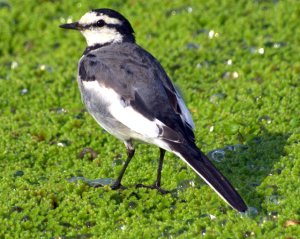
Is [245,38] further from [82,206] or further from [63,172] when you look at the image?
[82,206]

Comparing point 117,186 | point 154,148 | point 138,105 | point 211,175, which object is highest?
point 138,105

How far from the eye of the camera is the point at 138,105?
8.51m

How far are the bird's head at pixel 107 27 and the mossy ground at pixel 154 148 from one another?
153 centimetres

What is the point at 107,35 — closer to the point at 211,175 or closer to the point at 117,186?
the point at 117,186

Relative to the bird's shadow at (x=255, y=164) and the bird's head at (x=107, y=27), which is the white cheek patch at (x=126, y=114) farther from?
the bird's shadow at (x=255, y=164)

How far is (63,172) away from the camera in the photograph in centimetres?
993

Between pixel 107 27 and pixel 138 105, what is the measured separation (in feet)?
6.17

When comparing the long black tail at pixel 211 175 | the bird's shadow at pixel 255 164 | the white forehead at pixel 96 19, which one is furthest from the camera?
the white forehead at pixel 96 19

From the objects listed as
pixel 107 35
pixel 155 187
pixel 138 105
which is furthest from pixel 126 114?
pixel 107 35

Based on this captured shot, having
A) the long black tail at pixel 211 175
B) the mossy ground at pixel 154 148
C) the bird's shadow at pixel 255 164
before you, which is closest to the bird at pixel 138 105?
the long black tail at pixel 211 175

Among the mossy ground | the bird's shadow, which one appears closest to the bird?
the mossy ground

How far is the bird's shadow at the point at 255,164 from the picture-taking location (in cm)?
858

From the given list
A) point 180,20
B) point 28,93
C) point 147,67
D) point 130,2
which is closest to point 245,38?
point 180,20

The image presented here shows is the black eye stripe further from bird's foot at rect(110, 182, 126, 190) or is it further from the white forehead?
bird's foot at rect(110, 182, 126, 190)
